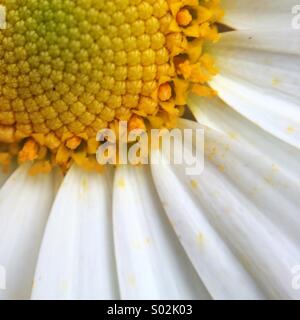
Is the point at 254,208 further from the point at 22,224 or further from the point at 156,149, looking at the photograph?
the point at 22,224

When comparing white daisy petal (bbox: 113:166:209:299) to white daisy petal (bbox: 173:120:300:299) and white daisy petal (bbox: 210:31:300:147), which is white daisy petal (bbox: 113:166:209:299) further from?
white daisy petal (bbox: 210:31:300:147)

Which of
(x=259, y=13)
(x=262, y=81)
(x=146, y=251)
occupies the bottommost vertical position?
(x=146, y=251)

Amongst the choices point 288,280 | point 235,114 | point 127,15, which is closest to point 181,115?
point 235,114

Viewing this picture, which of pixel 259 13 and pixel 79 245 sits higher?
pixel 259 13

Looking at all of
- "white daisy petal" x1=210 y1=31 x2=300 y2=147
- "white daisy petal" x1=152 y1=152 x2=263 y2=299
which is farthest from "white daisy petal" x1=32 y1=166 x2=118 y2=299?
"white daisy petal" x1=210 y1=31 x2=300 y2=147

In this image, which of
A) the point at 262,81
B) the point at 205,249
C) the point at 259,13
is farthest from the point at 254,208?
the point at 259,13

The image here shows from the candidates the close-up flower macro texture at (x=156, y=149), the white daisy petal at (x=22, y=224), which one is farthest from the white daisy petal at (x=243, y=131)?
the white daisy petal at (x=22, y=224)
